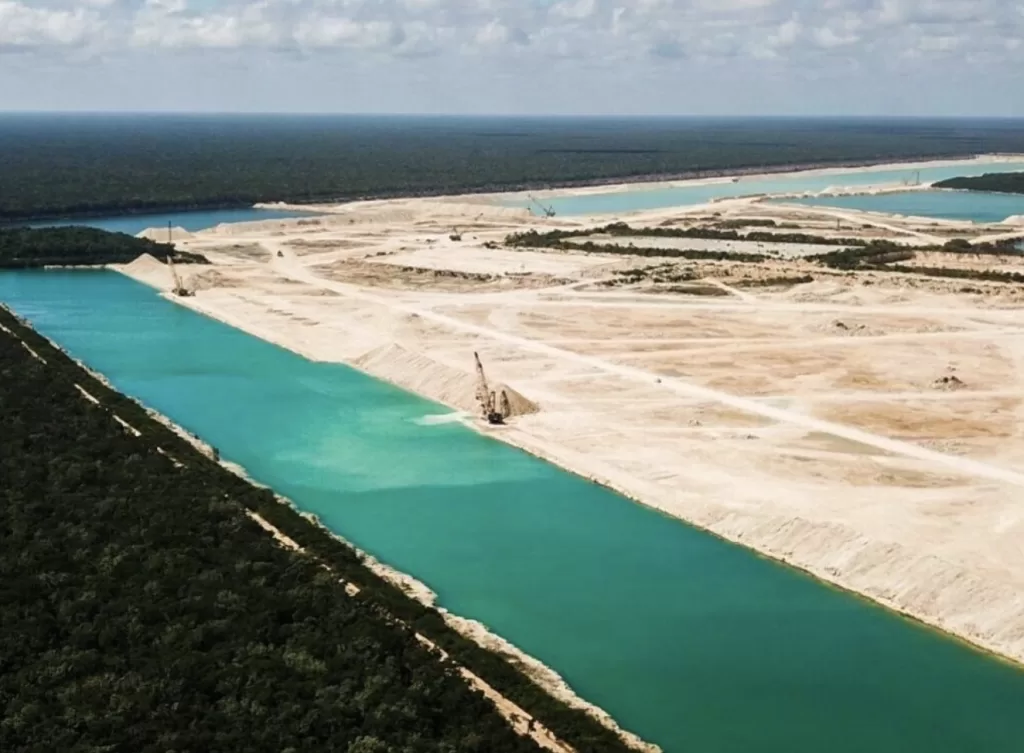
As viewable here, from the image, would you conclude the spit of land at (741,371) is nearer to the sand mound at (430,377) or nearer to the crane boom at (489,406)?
the sand mound at (430,377)

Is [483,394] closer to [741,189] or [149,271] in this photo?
[149,271]

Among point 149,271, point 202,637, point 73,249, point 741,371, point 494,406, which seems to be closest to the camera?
point 202,637

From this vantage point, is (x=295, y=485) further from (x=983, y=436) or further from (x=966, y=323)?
(x=966, y=323)

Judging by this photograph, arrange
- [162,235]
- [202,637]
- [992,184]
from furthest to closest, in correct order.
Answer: [992,184]
[162,235]
[202,637]

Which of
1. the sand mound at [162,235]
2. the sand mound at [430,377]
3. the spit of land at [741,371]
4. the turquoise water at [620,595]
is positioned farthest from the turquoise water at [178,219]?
the turquoise water at [620,595]

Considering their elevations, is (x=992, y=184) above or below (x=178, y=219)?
below

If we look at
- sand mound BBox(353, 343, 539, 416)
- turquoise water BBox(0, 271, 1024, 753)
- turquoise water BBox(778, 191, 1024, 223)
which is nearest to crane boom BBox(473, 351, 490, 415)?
sand mound BBox(353, 343, 539, 416)

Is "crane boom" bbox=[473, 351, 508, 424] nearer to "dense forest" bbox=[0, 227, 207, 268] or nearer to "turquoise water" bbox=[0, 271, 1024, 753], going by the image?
"turquoise water" bbox=[0, 271, 1024, 753]

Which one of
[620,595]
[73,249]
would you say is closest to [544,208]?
[73,249]
